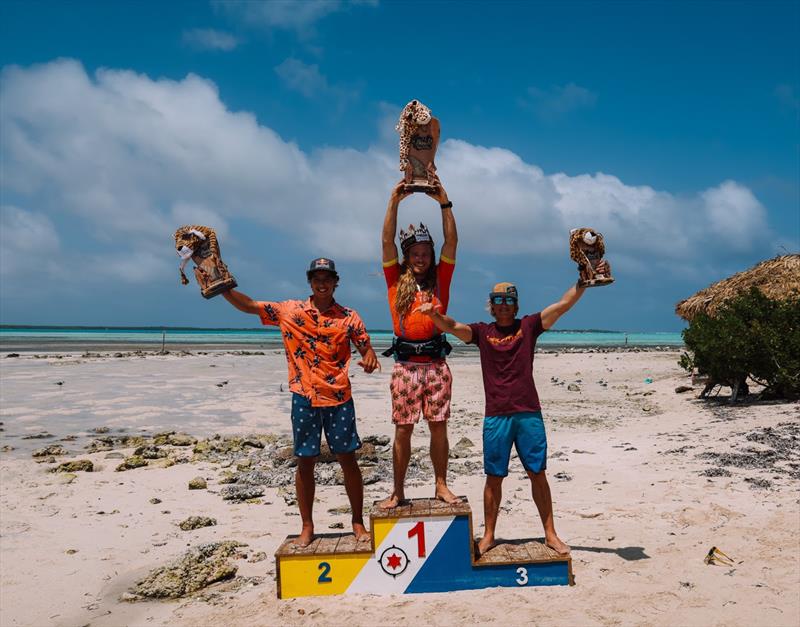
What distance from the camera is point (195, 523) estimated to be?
644 centimetres

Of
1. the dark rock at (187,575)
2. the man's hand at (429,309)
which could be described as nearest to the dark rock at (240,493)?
the dark rock at (187,575)

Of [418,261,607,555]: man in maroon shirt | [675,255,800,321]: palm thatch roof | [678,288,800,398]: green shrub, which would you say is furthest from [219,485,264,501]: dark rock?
[675,255,800,321]: palm thatch roof

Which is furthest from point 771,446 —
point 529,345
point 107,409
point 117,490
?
point 107,409

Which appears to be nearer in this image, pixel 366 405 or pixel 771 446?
pixel 771 446

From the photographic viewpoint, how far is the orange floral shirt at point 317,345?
14.9 feet

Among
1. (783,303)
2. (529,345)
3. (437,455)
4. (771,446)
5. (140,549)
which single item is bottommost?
(140,549)

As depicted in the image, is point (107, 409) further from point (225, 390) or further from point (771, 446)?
point (771, 446)

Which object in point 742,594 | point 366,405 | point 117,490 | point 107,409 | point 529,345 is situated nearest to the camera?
point 742,594

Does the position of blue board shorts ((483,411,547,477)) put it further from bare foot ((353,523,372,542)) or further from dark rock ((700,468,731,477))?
dark rock ((700,468,731,477))

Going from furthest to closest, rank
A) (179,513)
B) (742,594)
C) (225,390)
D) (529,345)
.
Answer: (225,390) < (179,513) < (529,345) < (742,594)

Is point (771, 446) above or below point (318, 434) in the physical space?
below

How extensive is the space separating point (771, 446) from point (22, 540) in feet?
30.0

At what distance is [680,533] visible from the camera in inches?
217

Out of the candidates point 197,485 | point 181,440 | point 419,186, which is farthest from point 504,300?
point 181,440
